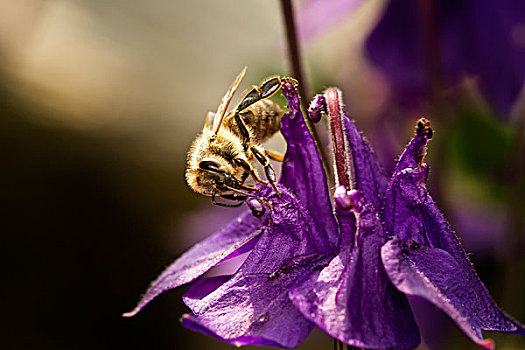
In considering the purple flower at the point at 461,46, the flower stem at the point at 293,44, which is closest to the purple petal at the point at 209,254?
the flower stem at the point at 293,44

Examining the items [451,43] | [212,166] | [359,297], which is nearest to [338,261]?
[359,297]

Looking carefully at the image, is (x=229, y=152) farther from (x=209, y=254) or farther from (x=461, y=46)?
(x=461, y=46)

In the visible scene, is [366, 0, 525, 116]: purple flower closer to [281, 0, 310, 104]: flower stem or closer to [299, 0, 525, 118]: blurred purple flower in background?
[299, 0, 525, 118]: blurred purple flower in background

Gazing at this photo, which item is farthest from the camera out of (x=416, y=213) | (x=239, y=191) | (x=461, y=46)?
(x=461, y=46)

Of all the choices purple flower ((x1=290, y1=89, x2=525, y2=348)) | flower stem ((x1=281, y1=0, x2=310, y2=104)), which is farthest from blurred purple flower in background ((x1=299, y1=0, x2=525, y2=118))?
purple flower ((x1=290, y1=89, x2=525, y2=348))

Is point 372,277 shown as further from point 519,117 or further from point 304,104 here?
point 519,117

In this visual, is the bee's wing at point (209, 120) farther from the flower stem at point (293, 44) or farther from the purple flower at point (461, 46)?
the purple flower at point (461, 46)
